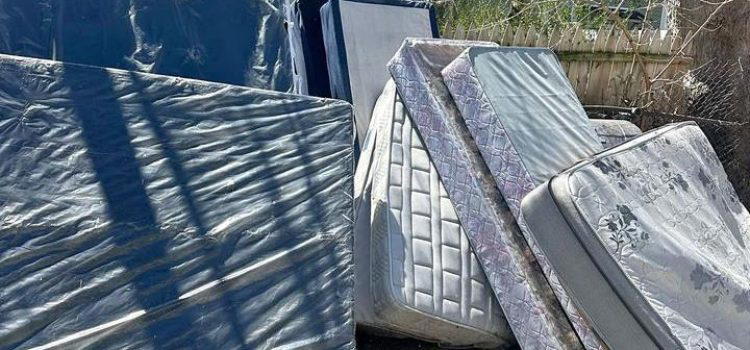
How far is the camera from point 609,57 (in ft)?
15.2

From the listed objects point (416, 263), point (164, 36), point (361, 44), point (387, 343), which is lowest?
point (387, 343)

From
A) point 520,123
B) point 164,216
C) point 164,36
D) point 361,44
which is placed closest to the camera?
point 164,216

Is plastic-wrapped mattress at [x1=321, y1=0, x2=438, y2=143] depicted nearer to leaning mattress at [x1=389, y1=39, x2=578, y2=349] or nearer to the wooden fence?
leaning mattress at [x1=389, y1=39, x2=578, y2=349]

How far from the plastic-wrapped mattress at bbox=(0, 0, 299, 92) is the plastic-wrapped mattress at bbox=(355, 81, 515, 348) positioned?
26.0 inches

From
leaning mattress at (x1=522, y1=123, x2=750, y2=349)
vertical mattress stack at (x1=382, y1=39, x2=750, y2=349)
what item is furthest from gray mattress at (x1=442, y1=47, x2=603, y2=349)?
leaning mattress at (x1=522, y1=123, x2=750, y2=349)

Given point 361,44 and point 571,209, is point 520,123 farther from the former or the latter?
point 361,44

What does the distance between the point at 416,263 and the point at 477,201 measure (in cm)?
32

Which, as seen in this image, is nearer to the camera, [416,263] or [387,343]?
[416,263]

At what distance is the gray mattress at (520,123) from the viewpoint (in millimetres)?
2551

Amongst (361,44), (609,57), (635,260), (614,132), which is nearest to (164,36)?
(361,44)

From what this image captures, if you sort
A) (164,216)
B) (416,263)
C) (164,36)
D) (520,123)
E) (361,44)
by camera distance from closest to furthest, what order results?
(164,216), (416,263), (520,123), (164,36), (361,44)

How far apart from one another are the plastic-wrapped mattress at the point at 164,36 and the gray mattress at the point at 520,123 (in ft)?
2.63

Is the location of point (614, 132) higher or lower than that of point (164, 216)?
lower

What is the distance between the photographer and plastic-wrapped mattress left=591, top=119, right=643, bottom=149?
3406 millimetres
